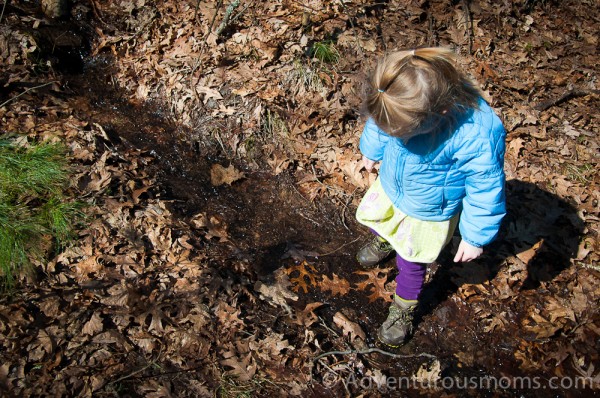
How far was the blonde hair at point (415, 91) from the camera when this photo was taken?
217 cm

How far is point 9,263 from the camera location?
3.18 meters

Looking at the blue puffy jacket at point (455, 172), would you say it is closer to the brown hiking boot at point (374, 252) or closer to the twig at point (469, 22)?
the brown hiking boot at point (374, 252)

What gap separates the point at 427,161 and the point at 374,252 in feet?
5.15

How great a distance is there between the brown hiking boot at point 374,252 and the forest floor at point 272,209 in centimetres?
11

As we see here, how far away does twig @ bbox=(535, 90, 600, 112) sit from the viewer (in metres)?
5.01

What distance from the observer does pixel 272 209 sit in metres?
4.43

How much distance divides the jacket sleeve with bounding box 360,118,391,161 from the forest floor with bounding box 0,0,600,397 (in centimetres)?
139

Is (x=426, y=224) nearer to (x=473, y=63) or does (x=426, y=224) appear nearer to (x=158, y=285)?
(x=158, y=285)

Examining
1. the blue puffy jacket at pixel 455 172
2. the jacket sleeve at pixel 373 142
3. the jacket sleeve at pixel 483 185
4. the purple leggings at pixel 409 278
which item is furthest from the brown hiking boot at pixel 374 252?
the jacket sleeve at pixel 483 185

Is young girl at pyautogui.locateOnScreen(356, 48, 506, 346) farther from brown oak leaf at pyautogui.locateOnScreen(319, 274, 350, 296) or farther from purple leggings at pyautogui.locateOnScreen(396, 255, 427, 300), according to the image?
brown oak leaf at pyautogui.locateOnScreen(319, 274, 350, 296)

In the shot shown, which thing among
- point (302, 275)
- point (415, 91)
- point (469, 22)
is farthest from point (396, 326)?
point (469, 22)

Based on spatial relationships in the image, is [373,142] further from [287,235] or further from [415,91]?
[287,235]

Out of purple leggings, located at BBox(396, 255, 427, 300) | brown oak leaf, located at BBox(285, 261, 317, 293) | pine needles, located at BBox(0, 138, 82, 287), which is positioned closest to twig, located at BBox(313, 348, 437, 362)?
purple leggings, located at BBox(396, 255, 427, 300)

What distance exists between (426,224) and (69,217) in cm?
294
